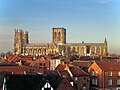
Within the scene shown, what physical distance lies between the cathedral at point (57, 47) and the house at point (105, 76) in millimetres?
117971

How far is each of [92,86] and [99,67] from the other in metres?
3.94

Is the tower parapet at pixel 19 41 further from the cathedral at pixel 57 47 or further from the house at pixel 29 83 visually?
the house at pixel 29 83

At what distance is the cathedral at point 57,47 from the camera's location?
175 m

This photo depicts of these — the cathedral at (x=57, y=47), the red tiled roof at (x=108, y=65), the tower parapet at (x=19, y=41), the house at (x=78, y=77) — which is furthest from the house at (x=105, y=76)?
the tower parapet at (x=19, y=41)

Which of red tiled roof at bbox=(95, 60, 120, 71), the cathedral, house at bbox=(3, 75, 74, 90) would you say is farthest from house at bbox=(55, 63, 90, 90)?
the cathedral

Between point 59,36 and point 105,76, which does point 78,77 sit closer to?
point 105,76

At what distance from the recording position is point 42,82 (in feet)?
110

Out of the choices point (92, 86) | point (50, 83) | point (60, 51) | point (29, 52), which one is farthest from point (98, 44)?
point (50, 83)

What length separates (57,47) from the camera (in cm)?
17300

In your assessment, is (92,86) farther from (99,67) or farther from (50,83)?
(50,83)

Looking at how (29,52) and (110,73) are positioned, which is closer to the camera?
(110,73)

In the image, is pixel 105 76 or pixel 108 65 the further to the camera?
pixel 108 65

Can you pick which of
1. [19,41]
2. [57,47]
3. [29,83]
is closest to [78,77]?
[29,83]

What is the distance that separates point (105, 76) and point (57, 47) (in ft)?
401
